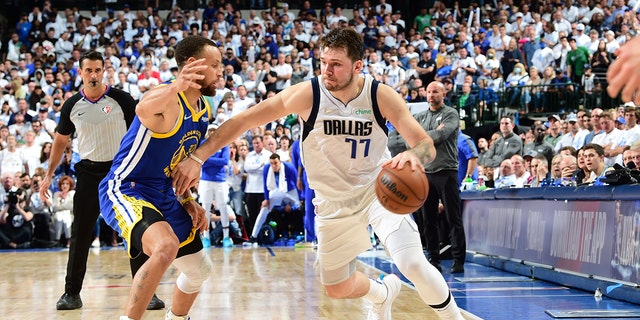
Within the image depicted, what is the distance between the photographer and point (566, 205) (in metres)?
7.74

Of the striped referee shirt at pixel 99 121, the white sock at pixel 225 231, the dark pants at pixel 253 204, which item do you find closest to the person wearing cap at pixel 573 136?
the dark pants at pixel 253 204

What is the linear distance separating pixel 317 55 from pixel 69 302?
14.5m

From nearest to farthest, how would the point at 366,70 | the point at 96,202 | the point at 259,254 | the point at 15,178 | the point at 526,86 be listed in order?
the point at 96,202 < the point at 259,254 < the point at 15,178 < the point at 526,86 < the point at 366,70

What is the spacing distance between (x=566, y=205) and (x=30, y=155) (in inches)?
457

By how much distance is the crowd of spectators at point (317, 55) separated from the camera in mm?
16797

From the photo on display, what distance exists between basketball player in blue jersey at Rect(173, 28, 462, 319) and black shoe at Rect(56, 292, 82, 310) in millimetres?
2590

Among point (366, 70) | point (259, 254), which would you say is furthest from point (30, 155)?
point (366, 70)

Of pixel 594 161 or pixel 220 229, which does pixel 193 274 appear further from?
pixel 220 229

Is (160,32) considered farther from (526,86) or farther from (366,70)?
(526,86)

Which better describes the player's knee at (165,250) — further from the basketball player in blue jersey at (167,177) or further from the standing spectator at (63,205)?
the standing spectator at (63,205)

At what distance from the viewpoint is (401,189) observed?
4082 millimetres

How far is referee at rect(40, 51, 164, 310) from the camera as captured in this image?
654 centimetres

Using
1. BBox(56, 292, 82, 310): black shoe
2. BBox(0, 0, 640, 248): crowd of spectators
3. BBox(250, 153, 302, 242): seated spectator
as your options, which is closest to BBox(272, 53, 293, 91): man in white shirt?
BBox(0, 0, 640, 248): crowd of spectators

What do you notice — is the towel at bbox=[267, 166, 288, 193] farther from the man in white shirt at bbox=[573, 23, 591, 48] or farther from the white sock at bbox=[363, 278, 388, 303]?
the man in white shirt at bbox=[573, 23, 591, 48]
